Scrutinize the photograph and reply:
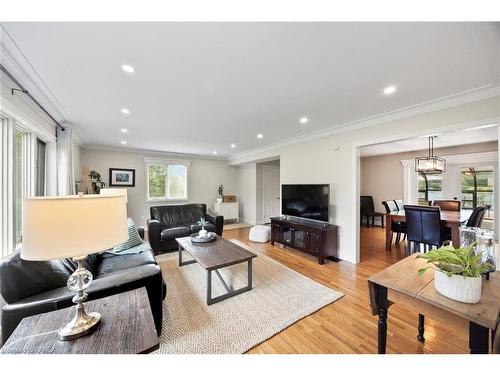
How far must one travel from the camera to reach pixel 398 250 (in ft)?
12.8

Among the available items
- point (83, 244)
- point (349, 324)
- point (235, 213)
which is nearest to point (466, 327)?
point (349, 324)

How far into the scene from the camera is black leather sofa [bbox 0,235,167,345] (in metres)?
1.20

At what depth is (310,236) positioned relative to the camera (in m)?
3.42

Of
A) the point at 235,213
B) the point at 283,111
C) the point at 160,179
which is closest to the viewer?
the point at 283,111

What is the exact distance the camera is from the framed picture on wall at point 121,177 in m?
5.26

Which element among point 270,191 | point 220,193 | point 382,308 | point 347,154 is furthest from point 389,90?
point 220,193

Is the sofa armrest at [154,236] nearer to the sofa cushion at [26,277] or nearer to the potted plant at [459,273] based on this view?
the sofa cushion at [26,277]

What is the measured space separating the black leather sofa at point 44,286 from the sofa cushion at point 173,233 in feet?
6.52

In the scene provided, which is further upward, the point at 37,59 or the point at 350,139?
the point at 37,59

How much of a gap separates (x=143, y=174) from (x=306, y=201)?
464 centimetres

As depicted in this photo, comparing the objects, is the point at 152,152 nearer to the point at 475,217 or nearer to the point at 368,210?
the point at 368,210

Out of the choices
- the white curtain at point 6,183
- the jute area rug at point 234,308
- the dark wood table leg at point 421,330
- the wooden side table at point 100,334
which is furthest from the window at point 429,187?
the white curtain at point 6,183

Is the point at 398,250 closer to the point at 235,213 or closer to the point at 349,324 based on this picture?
the point at 349,324
